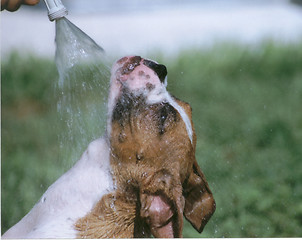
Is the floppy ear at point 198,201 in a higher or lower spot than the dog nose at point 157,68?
lower

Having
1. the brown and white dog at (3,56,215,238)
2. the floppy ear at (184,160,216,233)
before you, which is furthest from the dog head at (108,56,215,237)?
the floppy ear at (184,160,216,233)

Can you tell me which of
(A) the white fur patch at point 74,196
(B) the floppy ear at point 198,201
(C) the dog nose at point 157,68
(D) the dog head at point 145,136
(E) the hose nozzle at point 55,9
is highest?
(E) the hose nozzle at point 55,9

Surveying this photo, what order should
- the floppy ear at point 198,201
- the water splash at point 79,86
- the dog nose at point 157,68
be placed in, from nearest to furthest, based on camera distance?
the dog nose at point 157,68 → the floppy ear at point 198,201 → the water splash at point 79,86

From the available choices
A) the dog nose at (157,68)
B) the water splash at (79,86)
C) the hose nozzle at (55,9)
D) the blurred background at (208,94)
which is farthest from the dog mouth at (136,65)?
the blurred background at (208,94)

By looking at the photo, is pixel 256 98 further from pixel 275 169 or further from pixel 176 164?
pixel 176 164

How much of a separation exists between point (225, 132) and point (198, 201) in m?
2.21

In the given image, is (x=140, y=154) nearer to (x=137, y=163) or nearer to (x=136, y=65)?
(x=137, y=163)

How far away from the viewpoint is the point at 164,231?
204cm

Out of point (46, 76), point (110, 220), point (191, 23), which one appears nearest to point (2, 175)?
point (46, 76)

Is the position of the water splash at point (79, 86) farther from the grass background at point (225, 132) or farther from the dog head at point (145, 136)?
the dog head at point (145, 136)

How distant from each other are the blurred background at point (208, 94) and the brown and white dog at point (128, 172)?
24.6 inches

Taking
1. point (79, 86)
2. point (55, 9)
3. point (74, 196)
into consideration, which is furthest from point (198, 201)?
point (79, 86)

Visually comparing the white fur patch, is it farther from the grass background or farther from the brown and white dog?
the grass background

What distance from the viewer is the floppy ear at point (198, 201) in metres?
2.28
